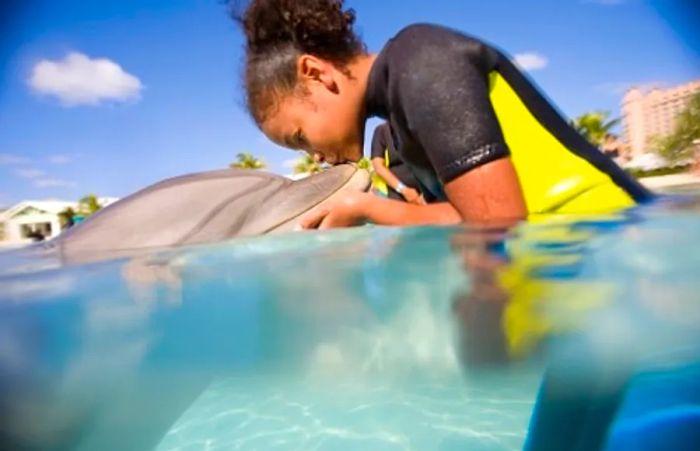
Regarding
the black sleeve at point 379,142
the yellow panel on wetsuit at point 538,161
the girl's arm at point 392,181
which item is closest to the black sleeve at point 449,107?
the yellow panel on wetsuit at point 538,161

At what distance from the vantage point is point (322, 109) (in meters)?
2.19

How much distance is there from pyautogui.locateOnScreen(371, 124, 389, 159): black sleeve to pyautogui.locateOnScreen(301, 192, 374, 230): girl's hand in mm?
1671

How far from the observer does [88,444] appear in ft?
2.27

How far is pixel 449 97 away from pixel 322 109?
70 cm

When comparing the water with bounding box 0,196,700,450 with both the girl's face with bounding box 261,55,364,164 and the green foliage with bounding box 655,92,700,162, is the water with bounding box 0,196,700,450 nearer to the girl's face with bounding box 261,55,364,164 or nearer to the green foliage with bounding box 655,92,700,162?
the girl's face with bounding box 261,55,364,164

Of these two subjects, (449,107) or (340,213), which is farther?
(340,213)

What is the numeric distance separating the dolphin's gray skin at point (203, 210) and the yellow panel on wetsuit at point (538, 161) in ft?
3.62

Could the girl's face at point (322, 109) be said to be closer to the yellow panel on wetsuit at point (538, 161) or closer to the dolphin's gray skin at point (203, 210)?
the dolphin's gray skin at point (203, 210)

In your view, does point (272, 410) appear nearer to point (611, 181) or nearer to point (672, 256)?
point (672, 256)

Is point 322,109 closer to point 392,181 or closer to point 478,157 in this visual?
point 478,157

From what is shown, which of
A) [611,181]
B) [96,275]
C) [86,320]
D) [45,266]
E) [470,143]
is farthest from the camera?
[611,181]

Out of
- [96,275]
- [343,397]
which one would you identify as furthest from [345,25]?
[343,397]

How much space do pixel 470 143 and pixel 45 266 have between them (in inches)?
65.5

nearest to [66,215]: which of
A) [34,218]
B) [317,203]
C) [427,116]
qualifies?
[34,218]
